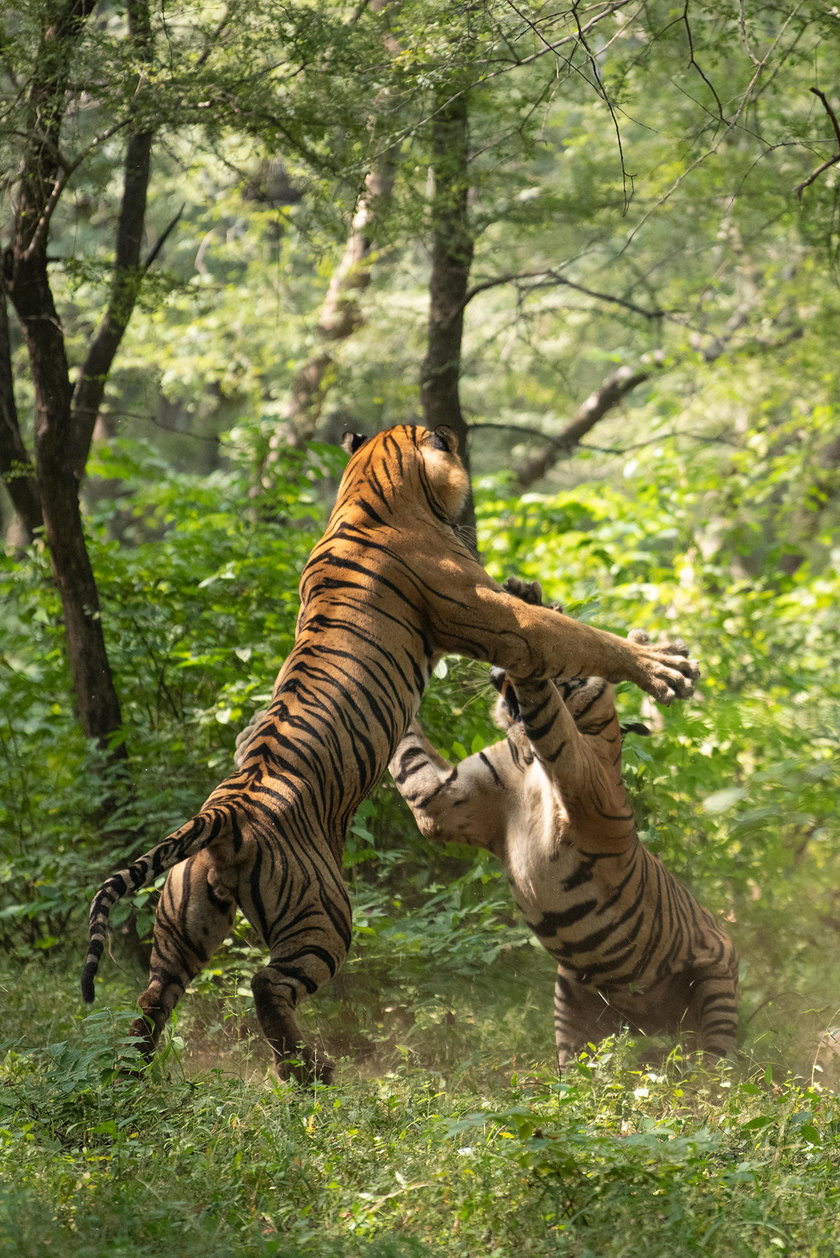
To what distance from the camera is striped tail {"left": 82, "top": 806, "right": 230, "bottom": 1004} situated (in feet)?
10.3

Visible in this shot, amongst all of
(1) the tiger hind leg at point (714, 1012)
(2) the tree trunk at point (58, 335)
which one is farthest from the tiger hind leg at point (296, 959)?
(2) the tree trunk at point (58, 335)

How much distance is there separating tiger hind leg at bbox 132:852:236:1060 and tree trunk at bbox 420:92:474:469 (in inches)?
137

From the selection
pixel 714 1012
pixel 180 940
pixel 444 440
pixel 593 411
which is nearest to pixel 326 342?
pixel 593 411

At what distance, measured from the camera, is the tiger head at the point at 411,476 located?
A: 4117 millimetres

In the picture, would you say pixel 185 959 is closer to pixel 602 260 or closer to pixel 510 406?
pixel 602 260

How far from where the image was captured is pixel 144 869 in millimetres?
3277

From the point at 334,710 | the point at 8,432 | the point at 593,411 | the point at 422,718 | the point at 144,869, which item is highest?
the point at 593,411

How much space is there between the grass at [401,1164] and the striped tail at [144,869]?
418 mm

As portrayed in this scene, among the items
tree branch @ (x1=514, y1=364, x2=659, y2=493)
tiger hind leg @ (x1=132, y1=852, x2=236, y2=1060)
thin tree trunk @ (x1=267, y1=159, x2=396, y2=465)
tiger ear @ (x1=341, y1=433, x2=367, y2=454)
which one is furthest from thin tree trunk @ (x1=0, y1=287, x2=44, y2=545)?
tree branch @ (x1=514, y1=364, x2=659, y2=493)

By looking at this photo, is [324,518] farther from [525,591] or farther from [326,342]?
[525,591]

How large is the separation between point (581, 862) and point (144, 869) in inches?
63.0

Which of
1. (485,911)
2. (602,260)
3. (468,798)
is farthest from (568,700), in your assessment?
(602,260)

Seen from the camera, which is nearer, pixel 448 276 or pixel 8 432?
pixel 8 432

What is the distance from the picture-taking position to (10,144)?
534cm
